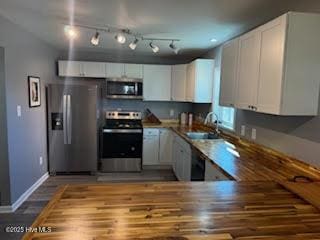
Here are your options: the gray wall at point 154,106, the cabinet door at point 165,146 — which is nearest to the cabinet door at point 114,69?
the gray wall at point 154,106

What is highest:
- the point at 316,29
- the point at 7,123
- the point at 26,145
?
the point at 316,29

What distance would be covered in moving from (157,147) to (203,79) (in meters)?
1.60

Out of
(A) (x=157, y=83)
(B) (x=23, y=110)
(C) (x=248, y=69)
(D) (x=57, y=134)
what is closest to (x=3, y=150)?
(B) (x=23, y=110)

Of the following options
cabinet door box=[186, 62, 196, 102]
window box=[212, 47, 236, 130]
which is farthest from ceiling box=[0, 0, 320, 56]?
cabinet door box=[186, 62, 196, 102]

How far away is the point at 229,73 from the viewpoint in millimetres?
2996

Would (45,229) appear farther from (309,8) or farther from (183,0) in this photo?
(309,8)

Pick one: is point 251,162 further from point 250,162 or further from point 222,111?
point 222,111

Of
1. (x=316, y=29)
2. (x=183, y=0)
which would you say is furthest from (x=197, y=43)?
(x=316, y=29)

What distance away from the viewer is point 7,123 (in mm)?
3051

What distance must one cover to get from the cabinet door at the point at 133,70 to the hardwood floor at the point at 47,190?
76.7 inches

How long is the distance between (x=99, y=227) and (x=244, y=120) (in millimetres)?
2607

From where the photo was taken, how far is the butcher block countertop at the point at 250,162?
201 centimetres

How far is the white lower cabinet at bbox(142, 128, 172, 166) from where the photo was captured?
16.3ft

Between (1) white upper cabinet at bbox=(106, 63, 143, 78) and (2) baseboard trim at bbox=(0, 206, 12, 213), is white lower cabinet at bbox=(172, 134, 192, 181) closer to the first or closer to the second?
(1) white upper cabinet at bbox=(106, 63, 143, 78)
